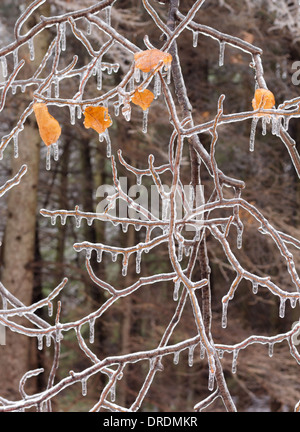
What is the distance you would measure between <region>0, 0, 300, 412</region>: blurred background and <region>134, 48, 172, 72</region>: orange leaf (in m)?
3.36

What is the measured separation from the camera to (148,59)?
0.87 meters

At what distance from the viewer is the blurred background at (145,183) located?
16.9 ft

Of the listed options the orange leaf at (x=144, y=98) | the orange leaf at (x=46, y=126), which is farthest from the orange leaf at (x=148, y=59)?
the orange leaf at (x=46, y=126)

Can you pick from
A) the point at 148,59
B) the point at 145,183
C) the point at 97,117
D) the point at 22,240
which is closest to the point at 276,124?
the point at 148,59

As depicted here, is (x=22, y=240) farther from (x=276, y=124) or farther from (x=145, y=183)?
(x=276, y=124)

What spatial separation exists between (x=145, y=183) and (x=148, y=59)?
226 inches

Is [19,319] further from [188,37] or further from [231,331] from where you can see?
[188,37]

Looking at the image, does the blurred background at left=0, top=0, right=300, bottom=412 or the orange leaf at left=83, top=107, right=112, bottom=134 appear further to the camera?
the blurred background at left=0, top=0, right=300, bottom=412

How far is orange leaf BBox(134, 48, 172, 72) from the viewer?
2.83 feet

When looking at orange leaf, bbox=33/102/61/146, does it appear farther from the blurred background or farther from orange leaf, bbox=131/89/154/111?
the blurred background

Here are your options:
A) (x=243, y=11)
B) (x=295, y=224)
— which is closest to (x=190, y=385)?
(x=295, y=224)

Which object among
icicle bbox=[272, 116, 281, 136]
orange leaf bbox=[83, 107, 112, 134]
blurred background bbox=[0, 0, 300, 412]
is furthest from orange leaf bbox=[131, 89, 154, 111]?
blurred background bbox=[0, 0, 300, 412]

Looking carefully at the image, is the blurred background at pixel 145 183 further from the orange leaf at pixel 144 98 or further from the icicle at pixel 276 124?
the icicle at pixel 276 124

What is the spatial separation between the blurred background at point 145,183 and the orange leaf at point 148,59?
11.0 ft
